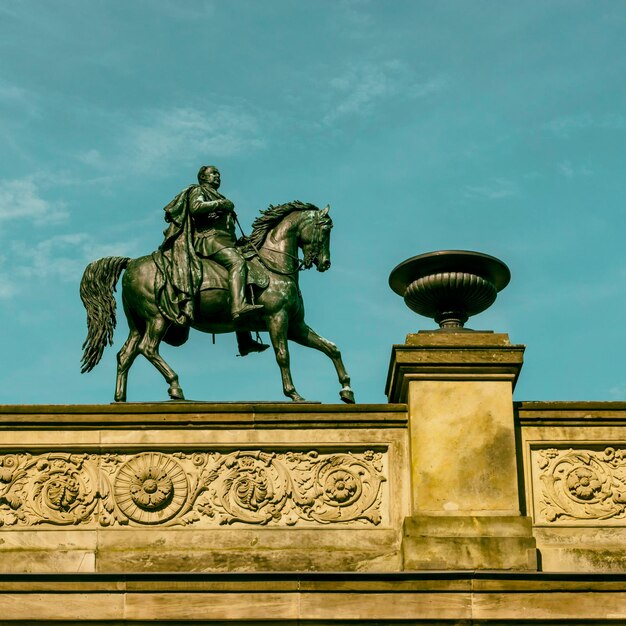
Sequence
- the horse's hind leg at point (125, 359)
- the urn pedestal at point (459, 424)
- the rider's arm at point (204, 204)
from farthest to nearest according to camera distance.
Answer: the rider's arm at point (204, 204)
the horse's hind leg at point (125, 359)
the urn pedestal at point (459, 424)

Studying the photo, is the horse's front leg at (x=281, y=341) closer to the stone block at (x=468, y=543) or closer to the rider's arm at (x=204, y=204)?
the rider's arm at (x=204, y=204)

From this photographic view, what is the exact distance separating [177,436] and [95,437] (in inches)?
33.4

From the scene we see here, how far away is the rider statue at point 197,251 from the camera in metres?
16.6

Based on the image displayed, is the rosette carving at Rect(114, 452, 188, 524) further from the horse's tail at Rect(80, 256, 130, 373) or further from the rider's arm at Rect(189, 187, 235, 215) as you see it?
the rider's arm at Rect(189, 187, 235, 215)

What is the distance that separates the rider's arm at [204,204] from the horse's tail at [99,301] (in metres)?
1.01

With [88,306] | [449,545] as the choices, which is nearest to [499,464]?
[449,545]

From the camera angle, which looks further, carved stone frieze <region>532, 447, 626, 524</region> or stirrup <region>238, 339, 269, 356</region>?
stirrup <region>238, 339, 269, 356</region>

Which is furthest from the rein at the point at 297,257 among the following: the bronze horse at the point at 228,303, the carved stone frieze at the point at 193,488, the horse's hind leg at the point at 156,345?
the carved stone frieze at the point at 193,488

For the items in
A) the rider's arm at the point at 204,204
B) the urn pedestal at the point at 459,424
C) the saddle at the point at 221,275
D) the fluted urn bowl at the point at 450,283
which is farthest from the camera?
the rider's arm at the point at 204,204

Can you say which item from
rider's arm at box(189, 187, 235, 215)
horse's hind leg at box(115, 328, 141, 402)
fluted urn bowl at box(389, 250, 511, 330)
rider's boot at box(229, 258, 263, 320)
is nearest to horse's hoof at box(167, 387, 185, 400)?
horse's hind leg at box(115, 328, 141, 402)

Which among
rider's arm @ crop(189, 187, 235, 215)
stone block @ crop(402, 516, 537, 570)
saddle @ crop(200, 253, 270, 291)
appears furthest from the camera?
rider's arm @ crop(189, 187, 235, 215)

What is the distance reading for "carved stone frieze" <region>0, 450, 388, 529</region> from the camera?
48.9 feet

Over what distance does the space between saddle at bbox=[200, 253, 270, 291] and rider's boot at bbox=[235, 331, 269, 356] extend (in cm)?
82

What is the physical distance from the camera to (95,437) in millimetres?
15188
